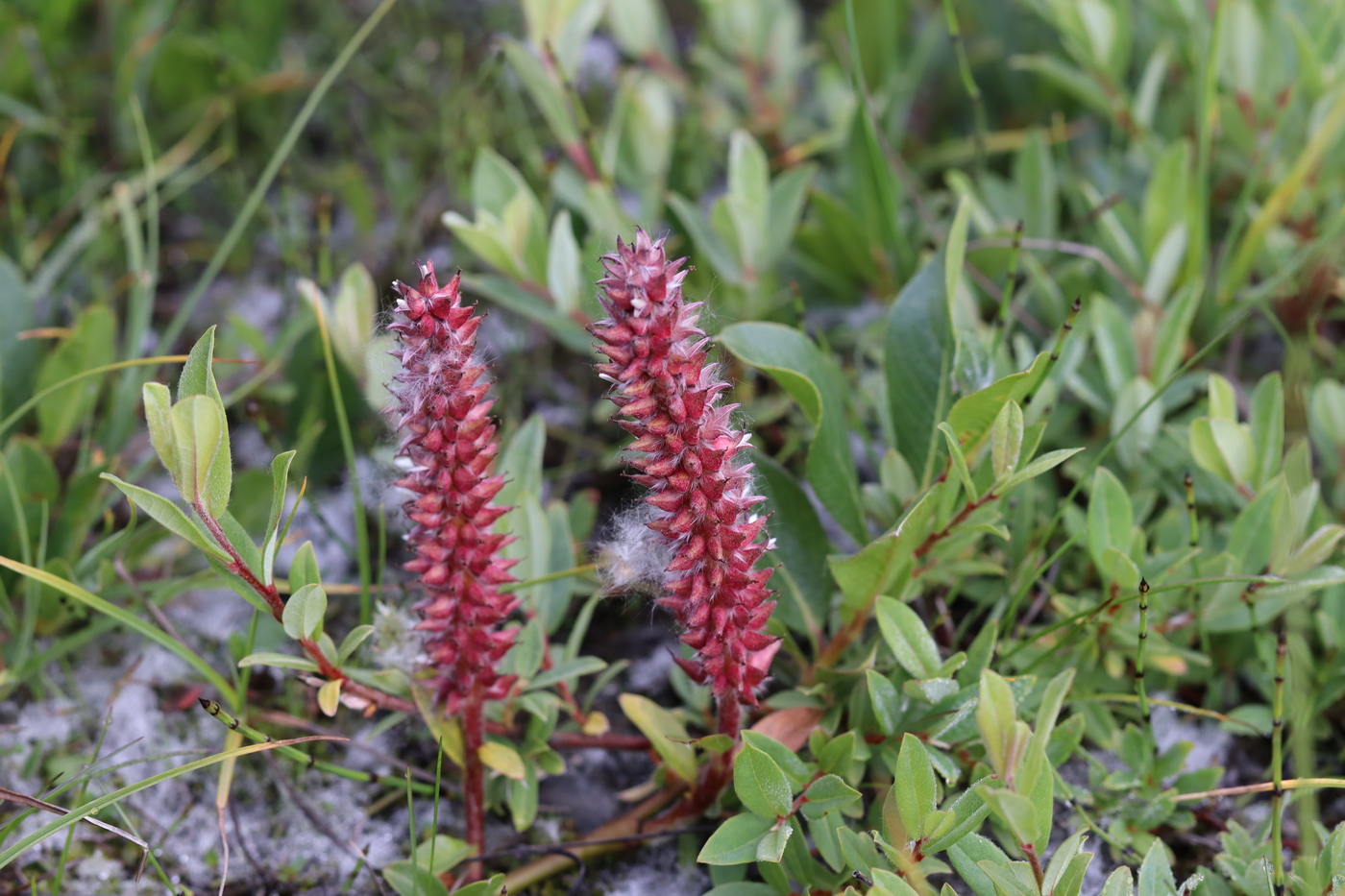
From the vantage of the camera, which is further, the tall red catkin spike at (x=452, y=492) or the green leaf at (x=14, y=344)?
the green leaf at (x=14, y=344)

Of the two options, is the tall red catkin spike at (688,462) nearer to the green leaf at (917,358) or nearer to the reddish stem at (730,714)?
the reddish stem at (730,714)

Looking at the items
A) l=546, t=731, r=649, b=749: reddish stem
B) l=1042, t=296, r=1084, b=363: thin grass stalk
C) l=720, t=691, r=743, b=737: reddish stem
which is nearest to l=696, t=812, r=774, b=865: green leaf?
l=720, t=691, r=743, b=737: reddish stem

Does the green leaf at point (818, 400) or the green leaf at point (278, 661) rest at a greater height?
the green leaf at point (818, 400)

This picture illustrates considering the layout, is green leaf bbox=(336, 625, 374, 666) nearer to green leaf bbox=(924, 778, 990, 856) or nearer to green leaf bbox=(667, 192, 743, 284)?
green leaf bbox=(924, 778, 990, 856)

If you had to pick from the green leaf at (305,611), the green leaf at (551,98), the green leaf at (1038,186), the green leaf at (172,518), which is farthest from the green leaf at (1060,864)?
the green leaf at (551,98)

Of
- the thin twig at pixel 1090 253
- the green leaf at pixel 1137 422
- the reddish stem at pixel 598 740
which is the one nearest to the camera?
the reddish stem at pixel 598 740

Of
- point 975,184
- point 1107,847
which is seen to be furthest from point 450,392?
point 975,184

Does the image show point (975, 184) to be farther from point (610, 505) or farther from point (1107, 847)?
point (1107, 847)
